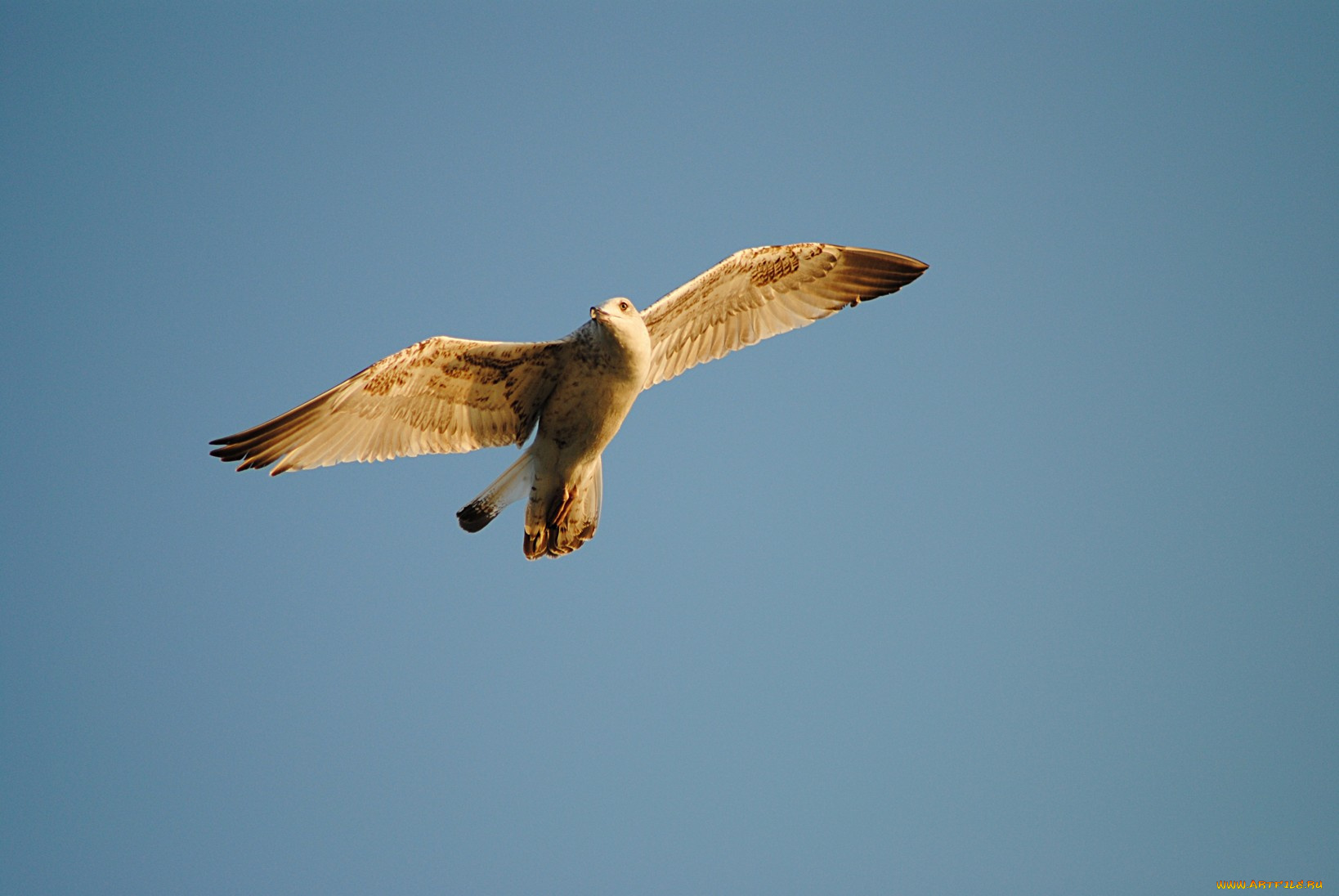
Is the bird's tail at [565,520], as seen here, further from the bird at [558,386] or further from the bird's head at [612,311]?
the bird's head at [612,311]

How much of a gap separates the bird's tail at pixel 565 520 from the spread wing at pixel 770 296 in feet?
3.56

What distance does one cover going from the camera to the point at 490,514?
9.27 m

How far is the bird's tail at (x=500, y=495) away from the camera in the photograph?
9227 mm

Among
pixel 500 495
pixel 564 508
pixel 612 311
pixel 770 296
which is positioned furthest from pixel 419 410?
pixel 770 296

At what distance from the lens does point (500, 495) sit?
30.5 ft

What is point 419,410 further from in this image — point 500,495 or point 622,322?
point 622,322

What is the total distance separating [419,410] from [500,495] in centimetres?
101

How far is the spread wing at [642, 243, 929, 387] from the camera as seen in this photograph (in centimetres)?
961

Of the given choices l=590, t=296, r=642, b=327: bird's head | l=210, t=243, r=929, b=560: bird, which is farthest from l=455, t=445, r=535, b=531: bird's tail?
l=590, t=296, r=642, b=327: bird's head

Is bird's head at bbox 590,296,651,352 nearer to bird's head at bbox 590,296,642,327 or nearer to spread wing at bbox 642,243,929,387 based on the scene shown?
bird's head at bbox 590,296,642,327

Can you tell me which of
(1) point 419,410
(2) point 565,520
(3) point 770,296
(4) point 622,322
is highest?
(3) point 770,296

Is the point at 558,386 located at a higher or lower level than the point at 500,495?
higher

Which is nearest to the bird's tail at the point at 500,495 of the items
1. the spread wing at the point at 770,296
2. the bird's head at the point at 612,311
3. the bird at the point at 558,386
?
the bird at the point at 558,386

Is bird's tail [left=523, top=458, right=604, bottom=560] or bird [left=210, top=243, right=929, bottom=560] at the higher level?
bird [left=210, top=243, right=929, bottom=560]
